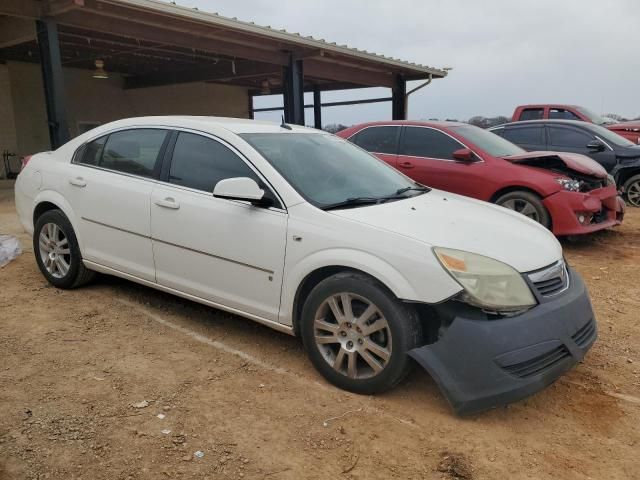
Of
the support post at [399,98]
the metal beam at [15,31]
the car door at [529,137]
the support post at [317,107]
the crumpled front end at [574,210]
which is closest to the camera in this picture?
the crumpled front end at [574,210]

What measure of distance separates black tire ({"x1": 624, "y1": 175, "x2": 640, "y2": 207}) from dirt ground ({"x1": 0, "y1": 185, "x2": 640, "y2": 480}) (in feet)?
20.9

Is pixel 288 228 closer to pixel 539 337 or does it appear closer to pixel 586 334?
A: pixel 539 337

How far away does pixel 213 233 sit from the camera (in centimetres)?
353

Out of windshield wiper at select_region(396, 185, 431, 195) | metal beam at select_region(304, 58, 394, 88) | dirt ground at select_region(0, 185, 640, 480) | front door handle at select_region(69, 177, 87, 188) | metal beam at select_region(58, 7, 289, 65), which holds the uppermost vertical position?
metal beam at select_region(58, 7, 289, 65)

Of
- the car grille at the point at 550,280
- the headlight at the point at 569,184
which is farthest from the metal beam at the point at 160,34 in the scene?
the car grille at the point at 550,280

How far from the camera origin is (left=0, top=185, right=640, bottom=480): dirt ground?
8.08 ft

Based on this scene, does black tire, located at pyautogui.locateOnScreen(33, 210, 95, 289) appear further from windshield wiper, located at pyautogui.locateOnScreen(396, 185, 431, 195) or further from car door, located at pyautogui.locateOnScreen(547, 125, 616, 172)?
car door, located at pyautogui.locateOnScreen(547, 125, 616, 172)

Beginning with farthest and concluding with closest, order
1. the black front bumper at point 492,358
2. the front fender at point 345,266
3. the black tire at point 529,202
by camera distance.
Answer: the black tire at point 529,202 < the front fender at point 345,266 < the black front bumper at point 492,358

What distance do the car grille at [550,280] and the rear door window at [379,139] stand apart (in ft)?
14.9

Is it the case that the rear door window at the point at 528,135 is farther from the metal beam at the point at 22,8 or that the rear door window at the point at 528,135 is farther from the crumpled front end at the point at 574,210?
the metal beam at the point at 22,8

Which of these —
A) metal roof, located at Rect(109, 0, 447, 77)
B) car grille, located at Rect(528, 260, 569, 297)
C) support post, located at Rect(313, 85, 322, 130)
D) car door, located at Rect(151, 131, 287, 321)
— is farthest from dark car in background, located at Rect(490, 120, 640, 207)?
support post, located at Rect(313, 85, 322, 130)

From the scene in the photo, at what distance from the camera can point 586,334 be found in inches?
120

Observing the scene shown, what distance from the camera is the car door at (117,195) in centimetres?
399

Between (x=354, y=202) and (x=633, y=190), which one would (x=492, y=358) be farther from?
(x=633, y=190)
